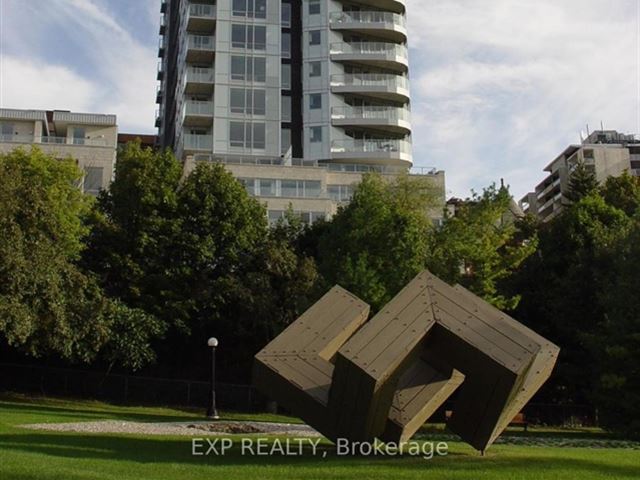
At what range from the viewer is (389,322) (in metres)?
12.3

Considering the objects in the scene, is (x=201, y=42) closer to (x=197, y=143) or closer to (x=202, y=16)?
(x=202, y=16)

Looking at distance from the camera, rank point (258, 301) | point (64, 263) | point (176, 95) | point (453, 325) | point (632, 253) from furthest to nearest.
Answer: point (176, 95) < point (258, 301) < point (64, 263) < point (632, 253) < point (453, 325)

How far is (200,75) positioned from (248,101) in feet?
15.4

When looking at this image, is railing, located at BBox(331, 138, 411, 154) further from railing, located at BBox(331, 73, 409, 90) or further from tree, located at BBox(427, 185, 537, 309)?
tree, located at BBox(427, 185, 537, 309)

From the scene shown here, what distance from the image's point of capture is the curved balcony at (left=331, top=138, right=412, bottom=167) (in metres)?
61.4

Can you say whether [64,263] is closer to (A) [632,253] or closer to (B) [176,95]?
(A) [632,253]

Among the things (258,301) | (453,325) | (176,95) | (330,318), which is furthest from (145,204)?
(176,95)

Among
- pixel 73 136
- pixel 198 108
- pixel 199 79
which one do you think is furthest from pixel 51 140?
pixel 199 79

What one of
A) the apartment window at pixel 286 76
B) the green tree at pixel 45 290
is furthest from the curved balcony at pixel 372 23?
the green tree at pixel 45 290

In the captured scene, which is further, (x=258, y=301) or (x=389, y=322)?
(x=258, y=301)

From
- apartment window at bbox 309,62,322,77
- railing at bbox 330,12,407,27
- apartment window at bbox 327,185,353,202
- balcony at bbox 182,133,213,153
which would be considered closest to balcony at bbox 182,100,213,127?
balcony at bbox 182,133,213,153

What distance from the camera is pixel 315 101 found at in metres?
63.0

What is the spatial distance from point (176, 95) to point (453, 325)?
64.6 metres

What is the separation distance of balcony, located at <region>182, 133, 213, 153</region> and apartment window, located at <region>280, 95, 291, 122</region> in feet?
22.0
